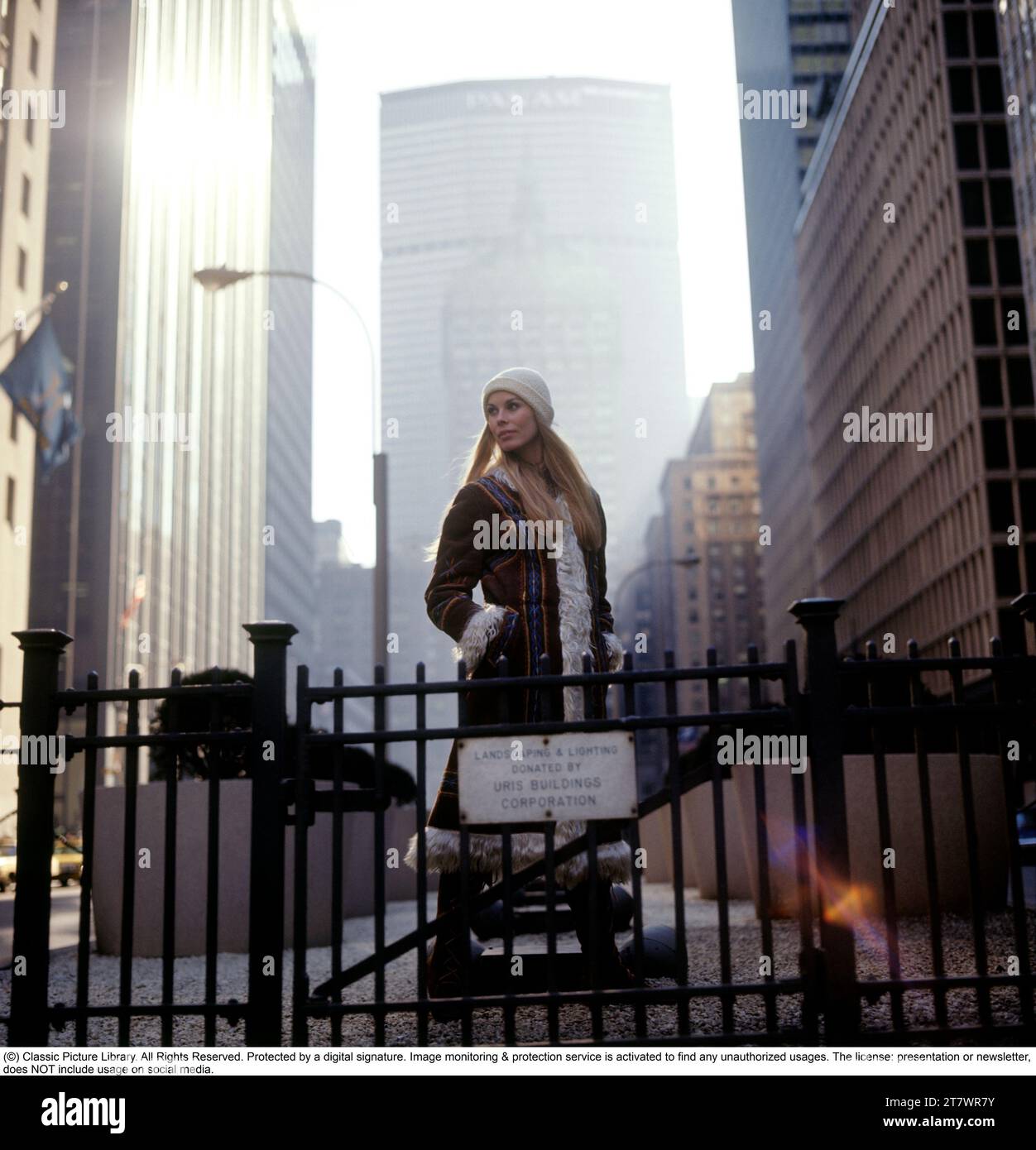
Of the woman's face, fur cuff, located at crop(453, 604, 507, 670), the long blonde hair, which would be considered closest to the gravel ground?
fur cuff, located at crop(453, 604, 507, 670)

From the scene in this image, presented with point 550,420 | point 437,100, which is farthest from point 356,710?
point 550,420

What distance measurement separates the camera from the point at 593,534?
15.5 feet

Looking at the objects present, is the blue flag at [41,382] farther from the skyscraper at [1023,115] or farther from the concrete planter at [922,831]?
the skyscraper at [1023,115]

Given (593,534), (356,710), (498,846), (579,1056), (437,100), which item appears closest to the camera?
(579,1056)

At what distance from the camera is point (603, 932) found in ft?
13.4

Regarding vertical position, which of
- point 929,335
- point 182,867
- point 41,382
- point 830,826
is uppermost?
point 929,335

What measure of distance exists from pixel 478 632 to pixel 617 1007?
155cm

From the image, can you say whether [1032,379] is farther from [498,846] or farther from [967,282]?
[498,846]

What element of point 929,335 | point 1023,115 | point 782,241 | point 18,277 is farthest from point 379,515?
point 782,241

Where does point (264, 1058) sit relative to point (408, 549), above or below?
below

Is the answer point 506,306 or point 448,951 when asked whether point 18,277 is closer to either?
point 448,951

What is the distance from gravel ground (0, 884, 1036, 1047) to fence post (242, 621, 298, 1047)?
1.60ft

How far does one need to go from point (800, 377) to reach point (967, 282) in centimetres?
3043

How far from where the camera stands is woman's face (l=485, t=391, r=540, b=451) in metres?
4.73
